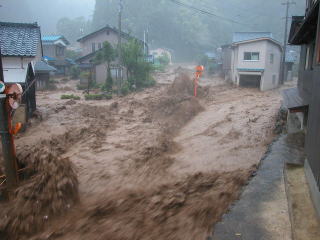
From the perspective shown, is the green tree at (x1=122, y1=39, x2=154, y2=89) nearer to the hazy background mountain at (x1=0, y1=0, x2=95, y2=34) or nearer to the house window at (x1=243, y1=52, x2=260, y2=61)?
the house window at (x1=243, y1=52, x2=260, y2=61)

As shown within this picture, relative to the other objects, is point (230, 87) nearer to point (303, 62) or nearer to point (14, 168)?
point (303, 62)

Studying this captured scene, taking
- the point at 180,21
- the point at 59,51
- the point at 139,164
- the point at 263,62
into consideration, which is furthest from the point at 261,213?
the point at 180,21

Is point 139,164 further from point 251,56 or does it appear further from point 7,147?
point 251,56

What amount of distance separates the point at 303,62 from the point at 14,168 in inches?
615

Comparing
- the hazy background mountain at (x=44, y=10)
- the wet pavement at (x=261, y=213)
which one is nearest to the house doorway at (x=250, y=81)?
the wet pavement at (x=261, y=213)

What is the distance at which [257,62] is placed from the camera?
105 feet

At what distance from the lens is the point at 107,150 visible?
14.2 m

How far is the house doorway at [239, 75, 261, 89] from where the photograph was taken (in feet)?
113

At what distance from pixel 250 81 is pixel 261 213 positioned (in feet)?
99.3

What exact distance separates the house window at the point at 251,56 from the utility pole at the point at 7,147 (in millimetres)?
29129

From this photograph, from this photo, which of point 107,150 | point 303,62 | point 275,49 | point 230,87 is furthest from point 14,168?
point 275,49

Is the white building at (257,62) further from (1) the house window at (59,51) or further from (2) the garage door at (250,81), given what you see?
(1) the house window at (59,51)

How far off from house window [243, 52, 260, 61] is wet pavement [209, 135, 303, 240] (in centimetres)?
2513

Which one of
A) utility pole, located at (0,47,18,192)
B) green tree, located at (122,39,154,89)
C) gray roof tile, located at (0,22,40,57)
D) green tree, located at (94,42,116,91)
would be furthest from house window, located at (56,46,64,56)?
utility pole, located at (0,47,18,192)
